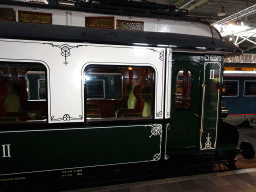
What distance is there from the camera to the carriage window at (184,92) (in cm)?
400

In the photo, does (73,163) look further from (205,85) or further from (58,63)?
(205,85)

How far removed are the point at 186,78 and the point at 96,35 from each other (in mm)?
2219

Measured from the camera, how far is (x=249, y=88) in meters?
9.80

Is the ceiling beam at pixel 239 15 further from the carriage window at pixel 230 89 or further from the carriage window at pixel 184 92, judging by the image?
the carriage window at pixel 184 92

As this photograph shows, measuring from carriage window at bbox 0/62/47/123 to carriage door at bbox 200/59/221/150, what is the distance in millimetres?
3233

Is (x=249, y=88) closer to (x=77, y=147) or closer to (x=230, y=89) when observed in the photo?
(x=230, y=89)

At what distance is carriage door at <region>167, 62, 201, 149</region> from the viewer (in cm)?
392

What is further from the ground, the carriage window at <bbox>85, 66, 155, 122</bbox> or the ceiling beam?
the ceiling beam

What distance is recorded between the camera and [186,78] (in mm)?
4098

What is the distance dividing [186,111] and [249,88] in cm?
790

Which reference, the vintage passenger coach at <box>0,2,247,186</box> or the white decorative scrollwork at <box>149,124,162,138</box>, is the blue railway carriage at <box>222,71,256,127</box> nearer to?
the vintage passenger coach at <box>0,2,247,186</box>

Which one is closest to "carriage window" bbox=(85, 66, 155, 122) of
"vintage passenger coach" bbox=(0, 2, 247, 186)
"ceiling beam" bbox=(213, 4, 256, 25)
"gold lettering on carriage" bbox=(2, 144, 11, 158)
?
"vintage passenger coach" bbox=(0, 2, 247, 186)

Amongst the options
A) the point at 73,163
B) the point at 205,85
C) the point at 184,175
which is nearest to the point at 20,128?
the point at 73,163

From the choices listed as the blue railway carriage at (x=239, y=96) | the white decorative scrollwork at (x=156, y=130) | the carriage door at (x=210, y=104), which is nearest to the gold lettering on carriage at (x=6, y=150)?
the white decorative scrollwork at (x=156, y=130)
